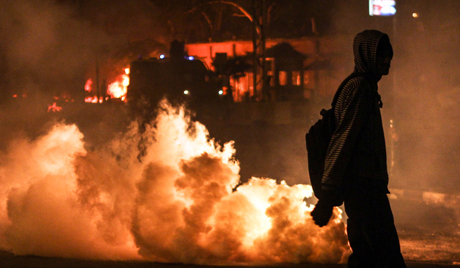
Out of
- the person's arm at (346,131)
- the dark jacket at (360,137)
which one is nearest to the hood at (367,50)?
the dark jacket at (360,137)

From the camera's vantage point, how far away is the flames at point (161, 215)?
4270mm

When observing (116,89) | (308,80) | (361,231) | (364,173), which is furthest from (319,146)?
(308,80)

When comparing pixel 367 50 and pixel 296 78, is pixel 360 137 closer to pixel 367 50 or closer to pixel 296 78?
pixel 367 50

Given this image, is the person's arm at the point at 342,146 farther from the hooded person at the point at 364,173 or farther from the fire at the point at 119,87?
the fire at the point at 119,87

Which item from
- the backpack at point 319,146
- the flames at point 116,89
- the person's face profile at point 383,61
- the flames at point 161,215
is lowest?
the flames at point 161,215

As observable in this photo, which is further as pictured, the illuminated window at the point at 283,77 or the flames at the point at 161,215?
the illuminated window at the point at 283,77

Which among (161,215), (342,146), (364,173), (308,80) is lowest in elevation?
(161,215)

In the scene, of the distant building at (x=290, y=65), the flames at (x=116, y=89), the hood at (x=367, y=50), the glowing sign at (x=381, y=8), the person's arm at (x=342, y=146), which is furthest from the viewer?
the distant building at (x=290, y=65)

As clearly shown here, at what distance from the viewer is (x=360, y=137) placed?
2.76 metres

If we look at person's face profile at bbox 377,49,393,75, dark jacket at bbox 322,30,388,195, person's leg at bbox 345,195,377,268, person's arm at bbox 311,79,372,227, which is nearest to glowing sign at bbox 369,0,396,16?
person's face profile at bbox 377,49,393,75

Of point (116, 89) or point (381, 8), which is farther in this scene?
point (116, 89)

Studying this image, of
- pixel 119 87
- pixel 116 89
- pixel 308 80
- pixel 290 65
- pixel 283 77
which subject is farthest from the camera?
pixel 283 77

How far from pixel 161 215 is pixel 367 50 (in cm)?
251

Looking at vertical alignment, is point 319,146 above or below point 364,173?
above
